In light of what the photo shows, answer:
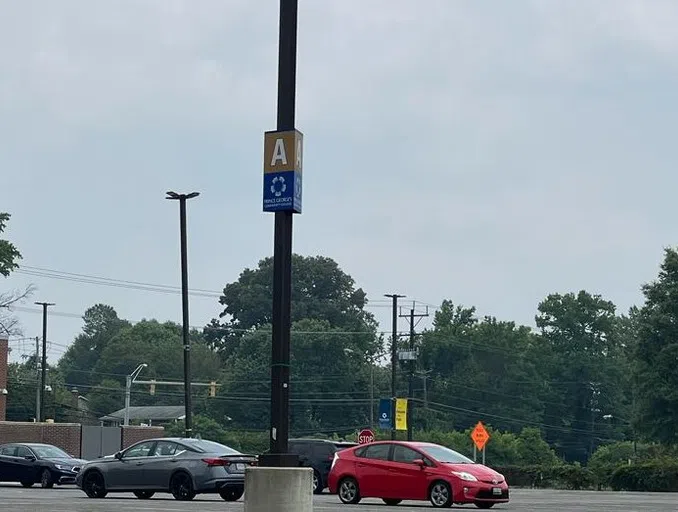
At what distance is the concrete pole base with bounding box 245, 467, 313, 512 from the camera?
1411cm

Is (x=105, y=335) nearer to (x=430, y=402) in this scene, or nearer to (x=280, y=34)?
(x=430, y=402)

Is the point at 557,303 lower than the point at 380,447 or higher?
higher

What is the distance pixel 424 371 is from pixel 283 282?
10772 cm

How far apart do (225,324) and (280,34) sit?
127 metres

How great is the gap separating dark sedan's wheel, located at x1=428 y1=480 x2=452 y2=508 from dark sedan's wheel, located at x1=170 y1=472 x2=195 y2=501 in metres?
5.53

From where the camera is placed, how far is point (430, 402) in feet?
399

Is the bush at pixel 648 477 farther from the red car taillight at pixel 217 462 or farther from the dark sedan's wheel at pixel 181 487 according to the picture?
the dark sedan's wheel at pixel 181 487

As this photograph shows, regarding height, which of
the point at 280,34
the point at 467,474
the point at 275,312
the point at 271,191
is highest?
the point at 280,34

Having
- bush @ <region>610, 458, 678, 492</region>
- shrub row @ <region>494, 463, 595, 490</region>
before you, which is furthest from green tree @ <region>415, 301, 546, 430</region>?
bush @ <region>610, 458, 678, 492</region>

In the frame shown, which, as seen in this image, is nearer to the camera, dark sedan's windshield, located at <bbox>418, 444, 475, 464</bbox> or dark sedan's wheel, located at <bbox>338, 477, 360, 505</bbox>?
dark sedan's windshield, located at <bbox>418, 444, 475, 464</bbox>

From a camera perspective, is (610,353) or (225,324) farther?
(225,324)

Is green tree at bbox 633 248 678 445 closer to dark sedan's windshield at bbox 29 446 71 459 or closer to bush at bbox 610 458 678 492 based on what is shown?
bush at bbox 610 458 678 492

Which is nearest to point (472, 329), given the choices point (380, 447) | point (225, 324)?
point (225, 324)

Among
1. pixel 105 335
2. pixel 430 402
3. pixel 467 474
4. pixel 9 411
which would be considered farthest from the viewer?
pixel 105 335
